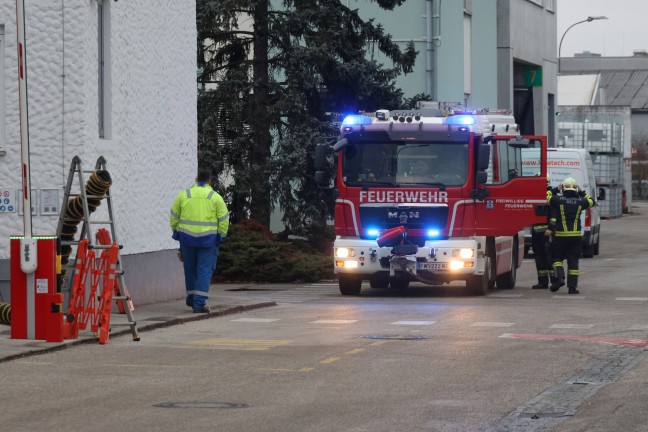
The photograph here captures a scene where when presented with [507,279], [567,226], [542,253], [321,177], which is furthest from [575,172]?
[321,177]

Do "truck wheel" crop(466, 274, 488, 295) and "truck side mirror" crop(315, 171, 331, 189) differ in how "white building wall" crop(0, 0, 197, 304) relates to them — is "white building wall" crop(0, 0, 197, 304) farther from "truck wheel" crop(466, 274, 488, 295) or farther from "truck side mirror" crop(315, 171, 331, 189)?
"truck wheel" crop(466, 274, 488, 295)

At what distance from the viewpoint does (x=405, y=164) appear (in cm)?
2306

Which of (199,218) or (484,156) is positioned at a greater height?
(484,156)

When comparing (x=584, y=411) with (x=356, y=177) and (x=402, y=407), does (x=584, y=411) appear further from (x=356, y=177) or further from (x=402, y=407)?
(x=356, y=177)

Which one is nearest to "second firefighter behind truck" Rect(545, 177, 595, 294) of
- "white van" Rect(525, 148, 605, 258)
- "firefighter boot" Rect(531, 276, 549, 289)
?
"firefighter boot" Rect(531, 276, 549, 289)

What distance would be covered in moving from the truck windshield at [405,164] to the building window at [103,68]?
5329 mm

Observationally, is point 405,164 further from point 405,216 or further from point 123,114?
point 123,114

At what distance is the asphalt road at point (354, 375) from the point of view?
31.5ft

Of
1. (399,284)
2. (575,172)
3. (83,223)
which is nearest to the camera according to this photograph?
(83,223)

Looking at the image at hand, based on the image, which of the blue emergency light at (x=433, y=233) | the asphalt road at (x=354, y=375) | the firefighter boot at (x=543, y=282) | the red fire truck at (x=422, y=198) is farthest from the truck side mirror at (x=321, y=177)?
the firefighter boot at (x=543, y=282)

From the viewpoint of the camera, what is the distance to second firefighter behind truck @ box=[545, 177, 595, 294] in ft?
78.6

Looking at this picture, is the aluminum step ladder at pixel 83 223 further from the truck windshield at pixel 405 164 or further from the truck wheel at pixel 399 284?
the truck wheel at pixel 399 284

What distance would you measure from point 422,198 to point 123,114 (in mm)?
5509

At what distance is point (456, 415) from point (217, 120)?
22.4 metres
